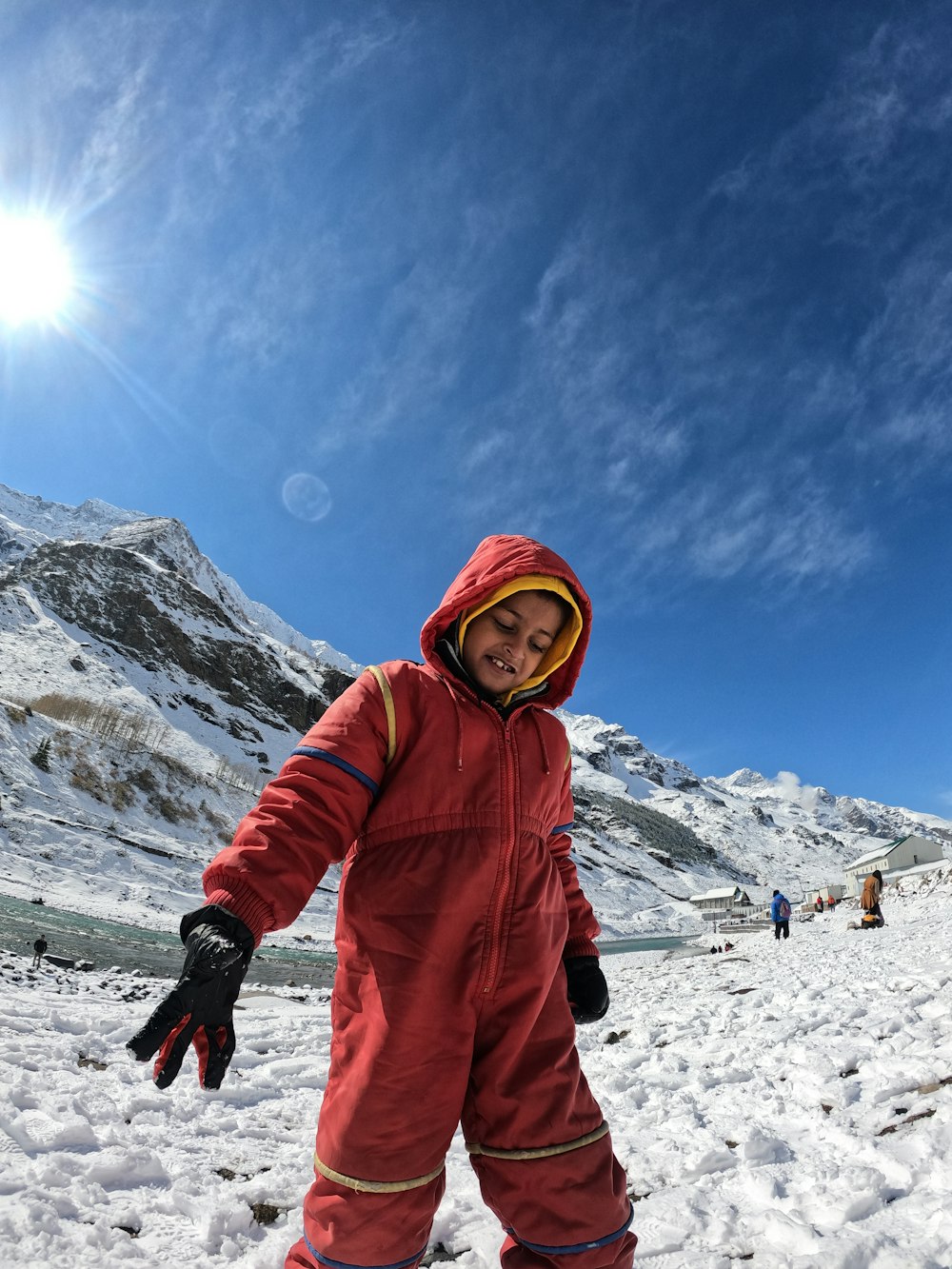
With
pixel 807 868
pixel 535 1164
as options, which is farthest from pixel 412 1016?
pixel 807 868

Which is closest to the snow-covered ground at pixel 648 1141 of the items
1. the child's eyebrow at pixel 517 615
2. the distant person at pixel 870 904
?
the child's eyebrow at pixel 517 615

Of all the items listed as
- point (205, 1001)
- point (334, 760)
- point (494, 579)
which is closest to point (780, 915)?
point (494, 579)

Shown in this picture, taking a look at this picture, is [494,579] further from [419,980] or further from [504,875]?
[419,980]

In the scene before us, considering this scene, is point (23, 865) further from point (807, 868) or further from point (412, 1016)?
point (807, 868)

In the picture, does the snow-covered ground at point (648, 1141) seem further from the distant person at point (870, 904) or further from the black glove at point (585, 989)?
the distant person at point (870, 904)

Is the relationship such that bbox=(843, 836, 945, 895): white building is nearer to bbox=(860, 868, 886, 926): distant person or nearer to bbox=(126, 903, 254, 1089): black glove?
bbox=(860, 868, 886, 926): distant person

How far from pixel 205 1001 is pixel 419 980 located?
62cm

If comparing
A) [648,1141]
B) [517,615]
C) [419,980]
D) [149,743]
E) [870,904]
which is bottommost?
[648,1141]

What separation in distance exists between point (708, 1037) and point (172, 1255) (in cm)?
485

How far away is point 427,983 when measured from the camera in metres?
1.91

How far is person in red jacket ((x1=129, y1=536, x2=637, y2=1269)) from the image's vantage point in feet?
5.78

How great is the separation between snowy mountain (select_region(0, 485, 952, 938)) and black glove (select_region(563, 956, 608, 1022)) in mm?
26279

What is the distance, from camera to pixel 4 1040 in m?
4.95

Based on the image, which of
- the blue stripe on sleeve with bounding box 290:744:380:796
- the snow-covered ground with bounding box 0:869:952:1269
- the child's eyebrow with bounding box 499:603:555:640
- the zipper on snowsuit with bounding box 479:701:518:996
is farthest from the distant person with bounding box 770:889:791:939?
the blue stripe on sleeve with bounding box 290:744:380:796
